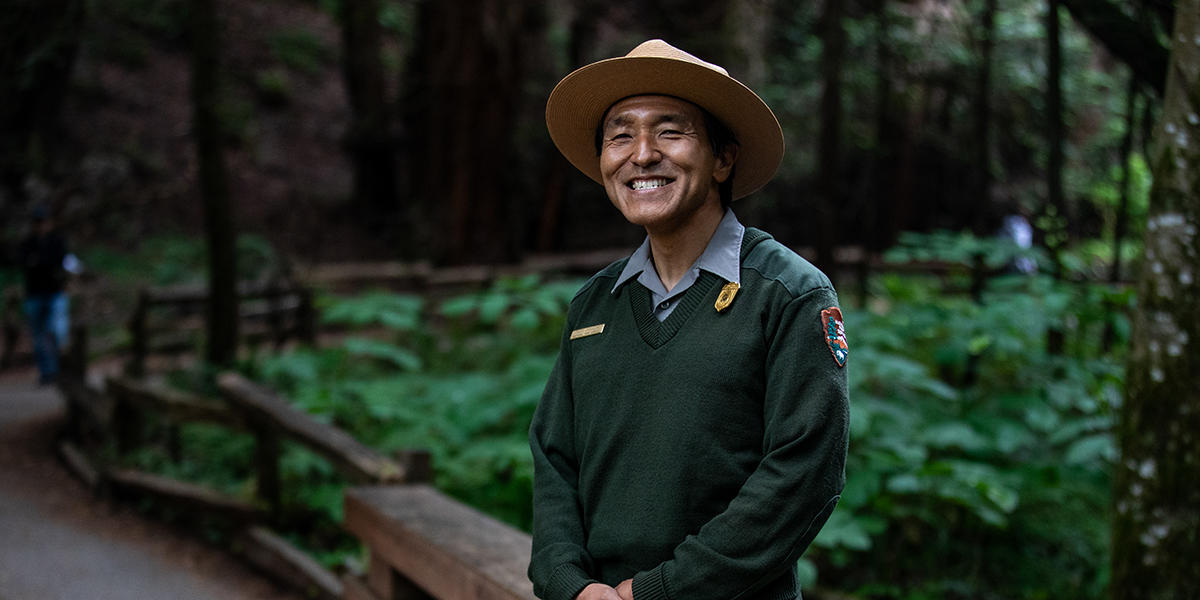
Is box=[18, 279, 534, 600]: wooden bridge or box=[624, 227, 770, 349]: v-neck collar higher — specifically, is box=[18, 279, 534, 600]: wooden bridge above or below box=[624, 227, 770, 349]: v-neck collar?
below

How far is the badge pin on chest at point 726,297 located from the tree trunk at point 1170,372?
1.57 meters

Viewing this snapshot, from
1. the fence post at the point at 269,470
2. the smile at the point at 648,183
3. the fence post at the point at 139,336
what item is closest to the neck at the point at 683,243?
the smile at the point at 648,183

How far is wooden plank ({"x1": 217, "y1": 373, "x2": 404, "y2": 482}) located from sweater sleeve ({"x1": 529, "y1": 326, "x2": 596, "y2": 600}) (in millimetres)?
2368

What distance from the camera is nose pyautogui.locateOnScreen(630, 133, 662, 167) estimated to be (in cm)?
197

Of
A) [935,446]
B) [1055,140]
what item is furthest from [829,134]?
[935,446]

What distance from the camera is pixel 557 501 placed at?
2135mm

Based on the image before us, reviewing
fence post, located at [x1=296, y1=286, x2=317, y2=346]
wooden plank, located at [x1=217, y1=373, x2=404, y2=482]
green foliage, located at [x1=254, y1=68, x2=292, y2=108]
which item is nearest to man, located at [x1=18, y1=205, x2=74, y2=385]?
fence post, located at [x1=296, y1=286, x2=317, y2=346]

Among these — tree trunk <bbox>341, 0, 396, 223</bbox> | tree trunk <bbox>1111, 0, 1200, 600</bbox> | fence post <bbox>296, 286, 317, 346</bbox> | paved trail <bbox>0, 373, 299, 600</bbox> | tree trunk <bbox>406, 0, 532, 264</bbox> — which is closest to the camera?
tree trunk <bbox>1111, 0, 1200, 600</bbox>

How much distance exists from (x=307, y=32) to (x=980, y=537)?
2593cm

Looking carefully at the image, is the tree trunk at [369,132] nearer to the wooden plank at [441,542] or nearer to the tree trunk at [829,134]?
the tree trunk at [829,134]

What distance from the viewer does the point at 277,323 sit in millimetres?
11711

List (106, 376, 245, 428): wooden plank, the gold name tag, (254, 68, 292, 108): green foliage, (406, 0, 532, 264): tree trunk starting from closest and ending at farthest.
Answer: the gold name tag, (106, 376, 245, 428): wooden plank, (406, 0, 532, 264): tree trunk, (254, 68, 292, 108): green foliage

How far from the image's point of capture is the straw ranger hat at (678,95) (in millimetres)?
1921

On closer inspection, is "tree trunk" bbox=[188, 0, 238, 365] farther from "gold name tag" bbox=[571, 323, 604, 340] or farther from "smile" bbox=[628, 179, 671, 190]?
"smile" bbox=[628, 179, 671, 190]
